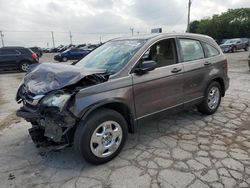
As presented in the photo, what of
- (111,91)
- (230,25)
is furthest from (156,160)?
(230,25)

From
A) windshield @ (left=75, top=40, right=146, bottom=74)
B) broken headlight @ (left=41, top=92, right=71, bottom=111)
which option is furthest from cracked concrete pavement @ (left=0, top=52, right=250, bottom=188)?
windshield @ (left=75, top=40, right=146, bottom=74)

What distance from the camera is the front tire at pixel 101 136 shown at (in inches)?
131

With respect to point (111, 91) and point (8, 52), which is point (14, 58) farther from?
point (111, 91)

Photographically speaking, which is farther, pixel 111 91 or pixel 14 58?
pixel 14 58

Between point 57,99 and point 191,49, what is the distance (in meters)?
2.89

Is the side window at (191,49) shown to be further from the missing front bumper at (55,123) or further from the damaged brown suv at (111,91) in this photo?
the missing front bumper at (55,123)

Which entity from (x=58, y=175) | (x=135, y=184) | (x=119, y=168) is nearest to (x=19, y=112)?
(x=58, y=175)

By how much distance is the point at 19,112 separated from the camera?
151 inches

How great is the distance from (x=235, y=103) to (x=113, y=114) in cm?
405

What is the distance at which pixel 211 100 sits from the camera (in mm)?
5461

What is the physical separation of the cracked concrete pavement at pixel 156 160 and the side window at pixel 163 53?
1.30 m

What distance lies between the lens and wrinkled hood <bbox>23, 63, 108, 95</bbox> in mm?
3379

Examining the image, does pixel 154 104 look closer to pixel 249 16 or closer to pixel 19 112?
pixel 19 112

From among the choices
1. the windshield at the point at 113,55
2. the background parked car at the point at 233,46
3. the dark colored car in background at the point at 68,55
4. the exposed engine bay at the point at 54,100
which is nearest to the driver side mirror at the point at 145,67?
the windshield at the point at 113,55
